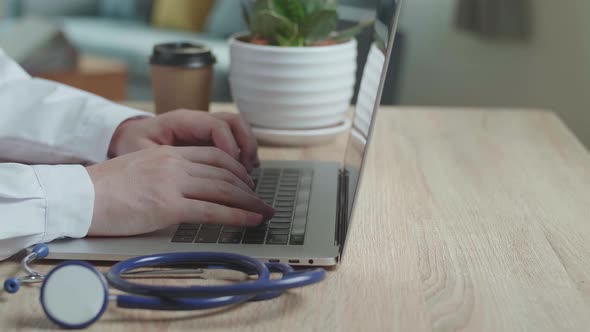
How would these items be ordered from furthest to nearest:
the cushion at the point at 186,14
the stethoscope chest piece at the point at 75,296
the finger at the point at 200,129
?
1. the cushion at the point at 186,14
2. the finger at the point at 200,129
3. the stethoscope chest piece at the point at 75,296

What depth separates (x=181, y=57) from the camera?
1.10 metres

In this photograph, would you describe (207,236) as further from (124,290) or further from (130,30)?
(130,30)

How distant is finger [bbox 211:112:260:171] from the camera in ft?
3.11

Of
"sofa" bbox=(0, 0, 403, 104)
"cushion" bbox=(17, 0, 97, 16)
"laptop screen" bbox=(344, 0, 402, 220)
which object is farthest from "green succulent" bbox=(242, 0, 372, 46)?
"cushion" bbox=(17, 0, 97, 16)

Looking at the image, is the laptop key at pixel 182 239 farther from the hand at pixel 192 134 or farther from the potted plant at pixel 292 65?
the potted plant at pixel 292 65

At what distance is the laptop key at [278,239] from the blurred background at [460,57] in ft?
5.06

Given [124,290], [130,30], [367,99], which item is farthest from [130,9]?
[124,290]

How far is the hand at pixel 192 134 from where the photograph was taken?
0.94 meters

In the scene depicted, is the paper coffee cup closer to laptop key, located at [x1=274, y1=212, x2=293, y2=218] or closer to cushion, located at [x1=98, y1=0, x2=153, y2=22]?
laptop key, located at [x1=274, y1=212, x2=293, y2=218]

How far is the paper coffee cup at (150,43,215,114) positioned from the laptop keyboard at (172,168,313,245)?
27 centimetres

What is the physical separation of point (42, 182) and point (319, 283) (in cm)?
27

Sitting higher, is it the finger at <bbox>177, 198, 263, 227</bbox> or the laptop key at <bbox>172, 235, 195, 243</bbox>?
the finger at <bbox>177, 198, 263, 227</bbox>

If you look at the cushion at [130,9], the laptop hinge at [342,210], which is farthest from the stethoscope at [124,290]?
the cushion at [130,9]

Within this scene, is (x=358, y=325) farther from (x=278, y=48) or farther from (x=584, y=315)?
(x=278, y=48)
